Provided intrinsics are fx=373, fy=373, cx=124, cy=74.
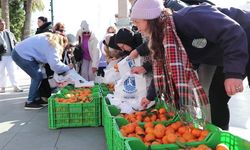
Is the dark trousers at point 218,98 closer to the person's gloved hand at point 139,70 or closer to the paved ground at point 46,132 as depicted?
the person's gloved hand at point 139,70

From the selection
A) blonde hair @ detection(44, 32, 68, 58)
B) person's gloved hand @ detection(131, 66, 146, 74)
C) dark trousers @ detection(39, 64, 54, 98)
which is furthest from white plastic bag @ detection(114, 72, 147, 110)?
dark trousers @ detection(39, 64, 54, 98)

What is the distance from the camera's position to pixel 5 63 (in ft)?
32.7

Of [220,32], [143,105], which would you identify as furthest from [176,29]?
[143,105]

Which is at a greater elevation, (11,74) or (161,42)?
(161,42)

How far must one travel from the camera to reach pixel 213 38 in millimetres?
2561

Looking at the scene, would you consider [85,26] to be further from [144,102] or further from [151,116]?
[151,116]

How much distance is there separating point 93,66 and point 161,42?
4.91 meters

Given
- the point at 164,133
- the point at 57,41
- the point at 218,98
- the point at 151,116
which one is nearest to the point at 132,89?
the point at 151,116

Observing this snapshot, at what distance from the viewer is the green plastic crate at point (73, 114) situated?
5.25 metres

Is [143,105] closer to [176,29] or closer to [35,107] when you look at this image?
[176,29]

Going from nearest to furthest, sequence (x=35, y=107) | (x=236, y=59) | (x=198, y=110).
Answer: (x=236, y=59) → (x=198, y=110) → (x=35, y=107)

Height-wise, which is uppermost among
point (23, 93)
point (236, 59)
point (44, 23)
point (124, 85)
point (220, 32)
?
point (44, 23)

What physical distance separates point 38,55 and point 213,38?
15.1ft

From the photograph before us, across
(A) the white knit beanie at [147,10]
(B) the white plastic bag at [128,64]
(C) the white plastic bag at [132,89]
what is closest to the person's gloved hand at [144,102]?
(C) the white plastic bag at [132,89]
